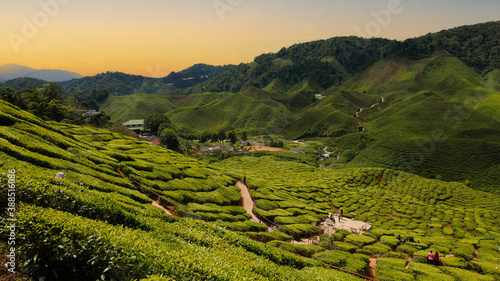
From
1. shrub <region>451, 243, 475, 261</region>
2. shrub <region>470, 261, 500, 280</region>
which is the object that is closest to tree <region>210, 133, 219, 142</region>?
shrub <region>451, 243, 475, 261</region>

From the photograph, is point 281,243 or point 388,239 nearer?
point 281,243

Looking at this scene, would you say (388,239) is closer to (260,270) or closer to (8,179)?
(260,270)

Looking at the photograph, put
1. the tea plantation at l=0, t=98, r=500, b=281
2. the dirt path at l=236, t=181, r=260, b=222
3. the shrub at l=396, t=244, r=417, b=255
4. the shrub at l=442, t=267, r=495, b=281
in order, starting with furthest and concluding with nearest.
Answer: the dirt path at l=236, t=181, r=260, b=222 < the shrub at l=396, t=244, r=417, b=255 < the shrub at l=442, t=267, r=495, b=281 < the tea plantation at l=0, t=98, r=500, b=281

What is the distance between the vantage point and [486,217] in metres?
49.2

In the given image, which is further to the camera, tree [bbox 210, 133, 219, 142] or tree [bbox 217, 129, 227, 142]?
tree [bbox 210, 133, 219, 142]

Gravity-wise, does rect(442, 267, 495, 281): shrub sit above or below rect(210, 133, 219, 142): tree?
below

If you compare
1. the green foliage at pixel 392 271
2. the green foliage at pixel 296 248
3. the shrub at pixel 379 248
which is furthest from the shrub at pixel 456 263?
the green foliage at pixel 296 248

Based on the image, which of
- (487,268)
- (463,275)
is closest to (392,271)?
(463,275)

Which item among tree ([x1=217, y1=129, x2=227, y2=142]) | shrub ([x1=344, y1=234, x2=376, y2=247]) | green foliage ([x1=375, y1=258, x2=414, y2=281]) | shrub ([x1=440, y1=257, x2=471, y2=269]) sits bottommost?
shrub ([x1=344, y1=234, x2=376, y2=247])

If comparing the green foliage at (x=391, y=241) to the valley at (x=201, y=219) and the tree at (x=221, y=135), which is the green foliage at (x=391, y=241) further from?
the tree at (x=221, y=135)

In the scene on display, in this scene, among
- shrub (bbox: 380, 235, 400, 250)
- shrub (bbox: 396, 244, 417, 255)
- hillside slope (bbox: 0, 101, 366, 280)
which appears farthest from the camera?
shrub (bbox: 380, 235, 400, 250)

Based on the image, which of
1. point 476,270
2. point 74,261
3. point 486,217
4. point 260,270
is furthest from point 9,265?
point 486,217

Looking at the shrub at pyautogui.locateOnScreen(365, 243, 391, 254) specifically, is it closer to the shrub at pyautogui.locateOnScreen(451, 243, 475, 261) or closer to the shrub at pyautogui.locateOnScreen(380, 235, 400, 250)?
the shrub at pyautogui.locateOnScreen(380, 235, 400, 250)

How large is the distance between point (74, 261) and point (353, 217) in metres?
46.8
